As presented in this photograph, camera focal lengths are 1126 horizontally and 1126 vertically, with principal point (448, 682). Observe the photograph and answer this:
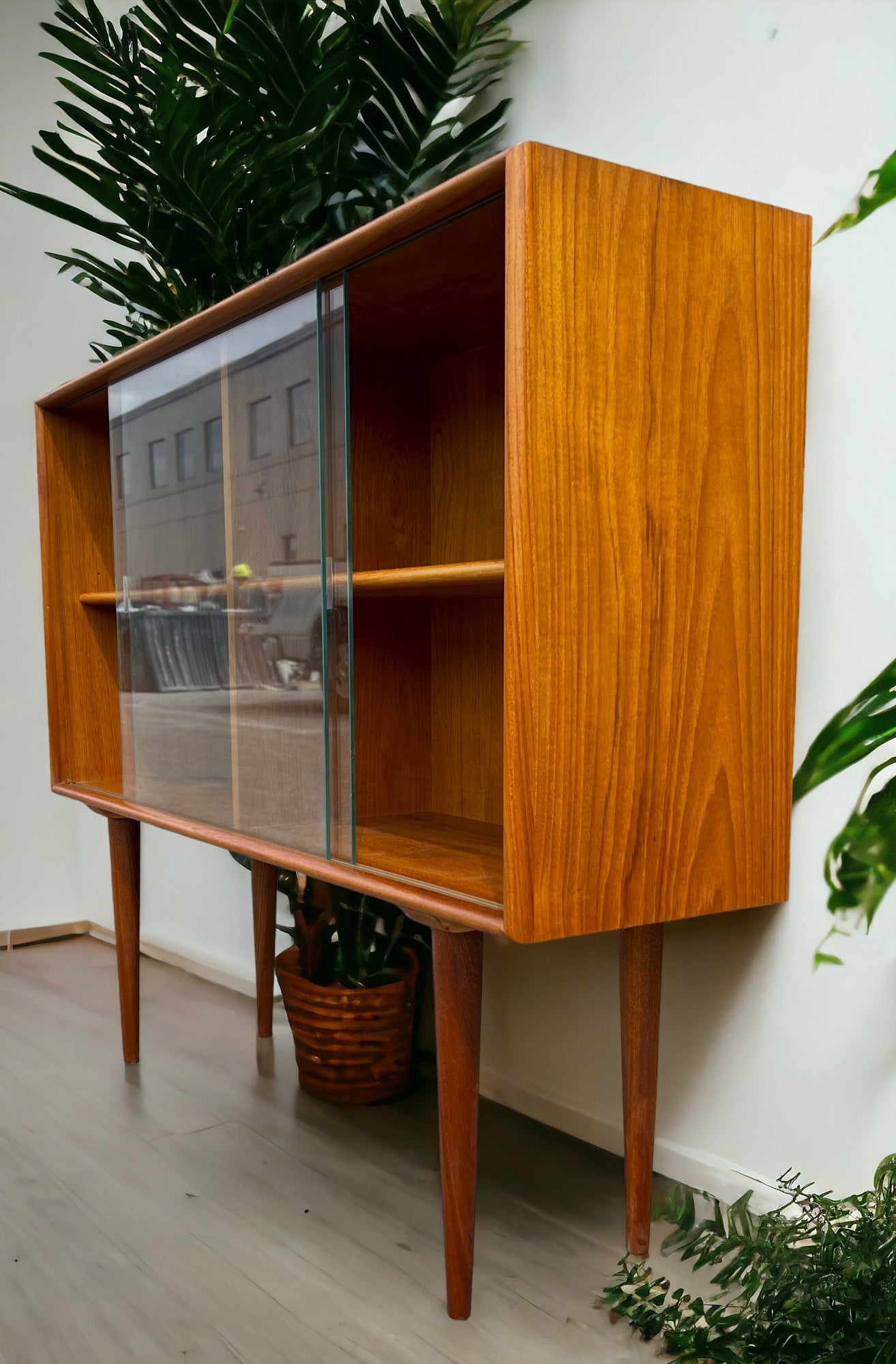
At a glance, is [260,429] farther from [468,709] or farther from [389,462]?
[468,709]

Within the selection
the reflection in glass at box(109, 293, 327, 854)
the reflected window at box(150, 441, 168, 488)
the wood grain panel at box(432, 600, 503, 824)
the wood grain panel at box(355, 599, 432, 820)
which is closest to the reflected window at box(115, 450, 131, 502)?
the reflection in glass at box(109, 293, 327, 854)

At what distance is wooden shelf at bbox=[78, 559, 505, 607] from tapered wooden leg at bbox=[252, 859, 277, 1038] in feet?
2.73

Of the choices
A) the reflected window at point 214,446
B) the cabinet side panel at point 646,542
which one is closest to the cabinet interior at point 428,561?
the reflected window at point 214,446

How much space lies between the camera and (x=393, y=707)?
6.84ft

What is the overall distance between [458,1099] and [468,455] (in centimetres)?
112

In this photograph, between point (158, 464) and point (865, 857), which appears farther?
point (158, 464)

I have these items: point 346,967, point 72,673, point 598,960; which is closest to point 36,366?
point 72,673

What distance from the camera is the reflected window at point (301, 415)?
1518mm

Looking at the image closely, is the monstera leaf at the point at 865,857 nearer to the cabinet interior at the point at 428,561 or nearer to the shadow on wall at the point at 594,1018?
the shadow on wall at the point at 594,1018

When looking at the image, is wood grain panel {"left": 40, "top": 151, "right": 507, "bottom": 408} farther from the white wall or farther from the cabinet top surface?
the white wall

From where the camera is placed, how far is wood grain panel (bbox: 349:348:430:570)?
2.02 m

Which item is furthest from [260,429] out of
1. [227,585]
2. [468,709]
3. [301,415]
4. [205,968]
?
[205,968]

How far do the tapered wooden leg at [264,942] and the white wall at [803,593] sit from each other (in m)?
0.58

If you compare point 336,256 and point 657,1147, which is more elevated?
point 336,256
